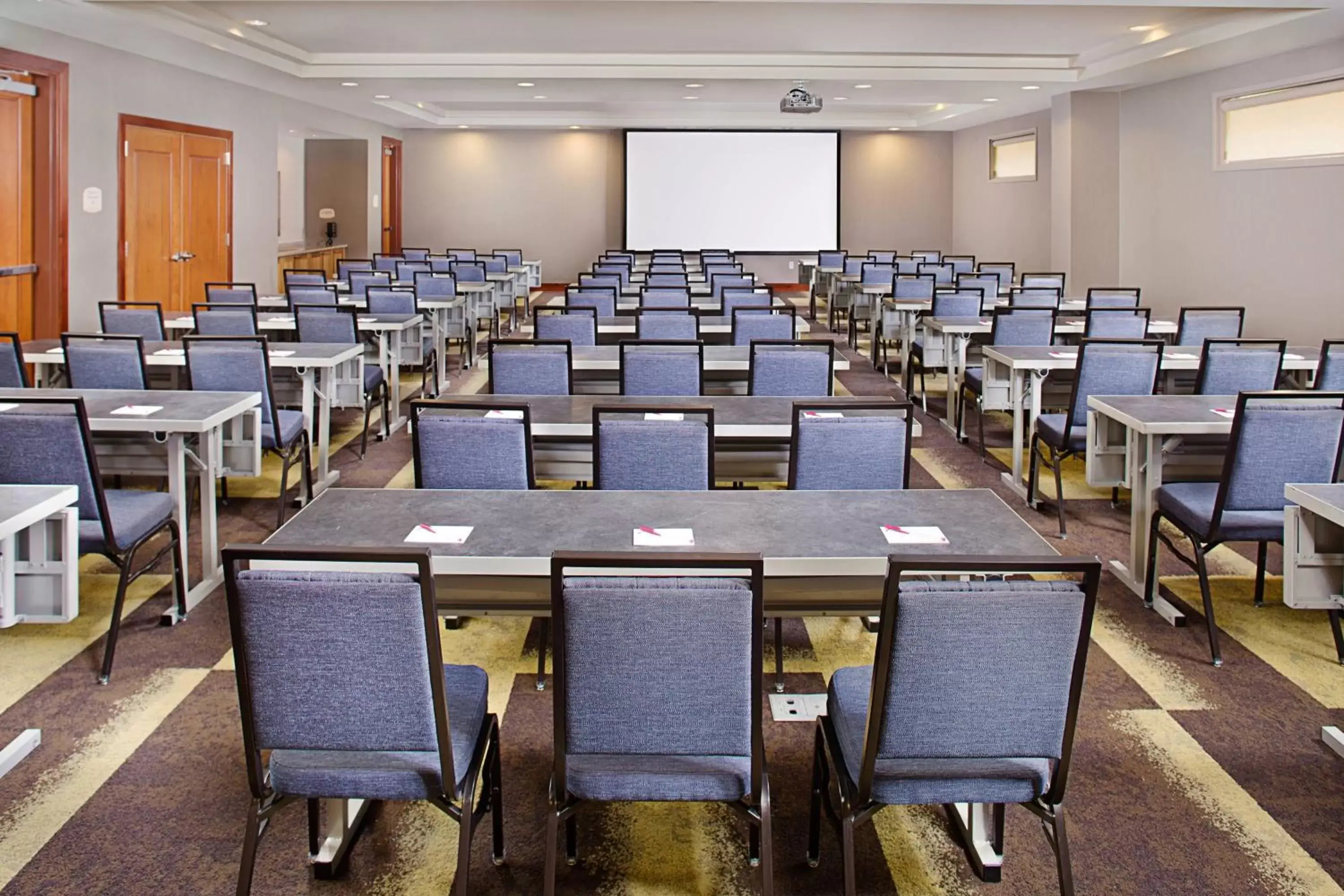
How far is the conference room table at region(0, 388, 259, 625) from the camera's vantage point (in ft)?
12.3

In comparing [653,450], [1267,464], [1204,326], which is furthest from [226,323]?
[1204,326]

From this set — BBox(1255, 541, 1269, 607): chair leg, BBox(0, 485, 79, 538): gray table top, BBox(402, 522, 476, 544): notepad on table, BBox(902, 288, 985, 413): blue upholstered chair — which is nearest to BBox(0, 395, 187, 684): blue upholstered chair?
BBox(0, 485, 79, 538): gray table top

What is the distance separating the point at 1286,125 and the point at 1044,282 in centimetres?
244

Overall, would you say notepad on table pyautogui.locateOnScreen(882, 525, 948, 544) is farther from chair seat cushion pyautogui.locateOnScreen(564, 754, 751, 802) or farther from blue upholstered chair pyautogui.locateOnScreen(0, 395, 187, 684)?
blue upholstered chair pyautogui.locateOnScreen(0, 395, 187, 684)

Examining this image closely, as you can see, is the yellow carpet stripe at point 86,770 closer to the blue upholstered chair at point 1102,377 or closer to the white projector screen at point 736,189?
the blue upholstered chair at point 1102,377

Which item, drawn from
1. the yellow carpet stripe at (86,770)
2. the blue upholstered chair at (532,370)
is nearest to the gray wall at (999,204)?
the blue upholstered chair at (532,370)

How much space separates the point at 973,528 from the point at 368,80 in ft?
35.6

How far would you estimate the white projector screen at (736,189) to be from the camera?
1830 cm

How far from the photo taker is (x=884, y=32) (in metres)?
9.49

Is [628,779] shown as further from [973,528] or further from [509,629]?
[509,629]

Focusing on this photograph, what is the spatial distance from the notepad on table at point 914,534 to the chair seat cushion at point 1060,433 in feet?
7.81

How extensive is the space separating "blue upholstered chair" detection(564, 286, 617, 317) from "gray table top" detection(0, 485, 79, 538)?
5.01m

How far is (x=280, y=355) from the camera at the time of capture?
538 cm

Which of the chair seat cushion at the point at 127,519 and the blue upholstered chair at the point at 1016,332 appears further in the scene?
the blue upholstered chair at the point at 1016,332
